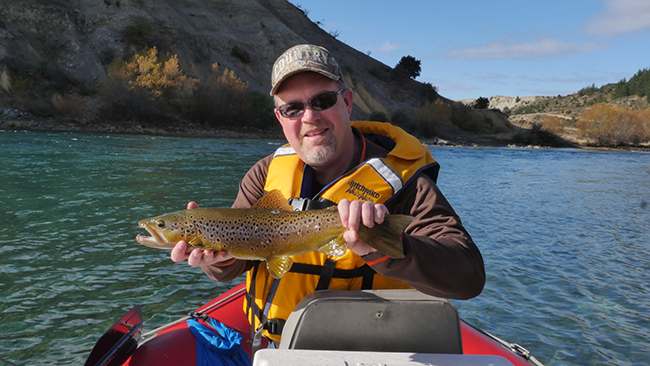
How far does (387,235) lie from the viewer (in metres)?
2.01

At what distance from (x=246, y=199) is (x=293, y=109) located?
73cm

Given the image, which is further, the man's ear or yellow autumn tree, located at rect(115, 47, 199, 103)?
yellow autumn tree, located at rect(115, 47, 199, 103)

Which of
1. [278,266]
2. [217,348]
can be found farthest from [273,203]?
[217,348]

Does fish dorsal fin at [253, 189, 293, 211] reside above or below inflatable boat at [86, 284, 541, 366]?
above

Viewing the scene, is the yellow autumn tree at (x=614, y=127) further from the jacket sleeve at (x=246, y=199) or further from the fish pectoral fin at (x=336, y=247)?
the fish pectoral fin at (x=336, y=247)

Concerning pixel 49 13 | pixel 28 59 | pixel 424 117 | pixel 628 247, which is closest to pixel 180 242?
pixel 628 247

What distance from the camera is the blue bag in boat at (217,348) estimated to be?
285cm

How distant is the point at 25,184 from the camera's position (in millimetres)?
12141

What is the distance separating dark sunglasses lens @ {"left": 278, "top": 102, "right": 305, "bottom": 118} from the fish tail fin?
3.25 feet

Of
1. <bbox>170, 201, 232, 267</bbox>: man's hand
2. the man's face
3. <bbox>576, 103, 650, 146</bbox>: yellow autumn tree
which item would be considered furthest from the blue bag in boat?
<bbox>576, 103, 650, 146</bbox>: yellow autumn tree

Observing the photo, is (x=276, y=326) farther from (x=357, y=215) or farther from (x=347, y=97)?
(x=347, y=97)

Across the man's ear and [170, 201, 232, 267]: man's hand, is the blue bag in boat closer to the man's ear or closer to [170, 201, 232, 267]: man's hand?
[170, 201, 232, 267]: man's hand

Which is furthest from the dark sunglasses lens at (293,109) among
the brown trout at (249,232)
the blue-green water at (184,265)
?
the blue-green water at (184,265)

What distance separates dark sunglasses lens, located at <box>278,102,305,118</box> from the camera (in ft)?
8.96
